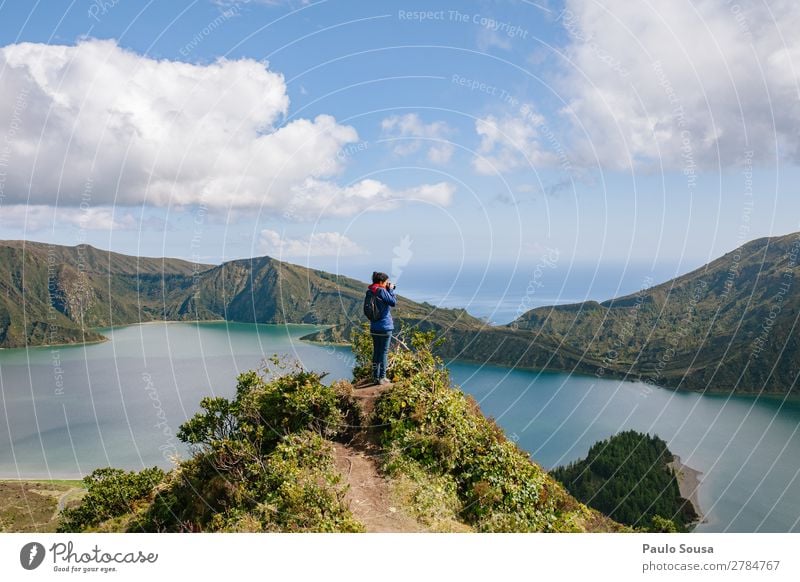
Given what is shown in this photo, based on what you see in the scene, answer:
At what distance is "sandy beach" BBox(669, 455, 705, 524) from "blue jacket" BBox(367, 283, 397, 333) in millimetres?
83463

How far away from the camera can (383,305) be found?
35.6ft

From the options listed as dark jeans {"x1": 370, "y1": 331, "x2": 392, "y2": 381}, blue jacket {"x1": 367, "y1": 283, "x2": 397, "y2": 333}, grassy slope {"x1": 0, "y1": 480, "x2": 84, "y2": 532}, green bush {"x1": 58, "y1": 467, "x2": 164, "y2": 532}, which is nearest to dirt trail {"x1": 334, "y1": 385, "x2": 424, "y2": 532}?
dark jeans {"x1": 370, "y1": 331, "x2": 392, "y2": 381}

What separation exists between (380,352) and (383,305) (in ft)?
4.58

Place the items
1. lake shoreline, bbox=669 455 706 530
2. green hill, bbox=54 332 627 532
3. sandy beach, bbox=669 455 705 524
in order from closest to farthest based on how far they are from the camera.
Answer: green hill, bbox=54 332 627 532, lake shoreline, bbox=669 455 706 530, sandy beach, bbox=669 455 705 524

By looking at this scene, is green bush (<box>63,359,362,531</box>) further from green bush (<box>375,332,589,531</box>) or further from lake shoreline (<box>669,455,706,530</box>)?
lake shoreline (<box>669,455,706,530</box>)

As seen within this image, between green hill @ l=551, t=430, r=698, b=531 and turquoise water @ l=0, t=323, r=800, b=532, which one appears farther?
turquoise water @ l=0, t=323, r=800, b=532

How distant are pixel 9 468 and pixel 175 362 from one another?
5724 centimetres

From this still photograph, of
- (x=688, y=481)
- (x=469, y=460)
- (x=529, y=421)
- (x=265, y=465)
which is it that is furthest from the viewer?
(x=529, y=421)

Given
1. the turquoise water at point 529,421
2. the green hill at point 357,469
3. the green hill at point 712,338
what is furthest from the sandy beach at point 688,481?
the green hill at point 357,469

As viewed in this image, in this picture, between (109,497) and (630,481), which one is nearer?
(109,497)

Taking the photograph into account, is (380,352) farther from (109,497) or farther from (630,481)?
(630,481)

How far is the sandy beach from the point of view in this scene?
8296cm

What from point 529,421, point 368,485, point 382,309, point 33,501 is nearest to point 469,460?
point 368,485
